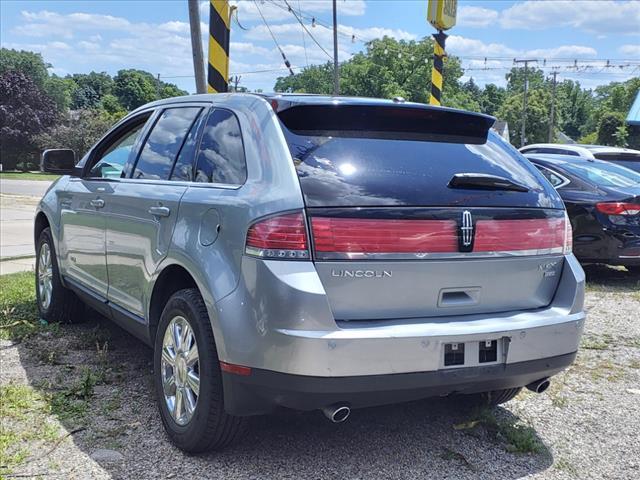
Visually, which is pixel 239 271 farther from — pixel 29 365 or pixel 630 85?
pixel 630 85

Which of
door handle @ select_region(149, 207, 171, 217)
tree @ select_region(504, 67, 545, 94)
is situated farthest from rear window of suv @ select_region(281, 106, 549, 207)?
tree @ select_region(504, 67, 545, 94)

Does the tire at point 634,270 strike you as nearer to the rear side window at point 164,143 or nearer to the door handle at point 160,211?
the rear side window at point 164,143

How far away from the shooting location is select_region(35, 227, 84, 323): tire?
5387 mm

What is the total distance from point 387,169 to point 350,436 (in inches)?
55.8

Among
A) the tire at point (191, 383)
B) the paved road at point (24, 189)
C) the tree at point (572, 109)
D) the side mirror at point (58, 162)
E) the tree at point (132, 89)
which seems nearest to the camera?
the tire at point (191, 383)

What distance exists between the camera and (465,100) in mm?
73812

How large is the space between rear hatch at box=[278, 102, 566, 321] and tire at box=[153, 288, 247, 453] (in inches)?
26.3

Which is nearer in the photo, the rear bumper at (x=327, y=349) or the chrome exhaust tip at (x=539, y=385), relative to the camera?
the rear bumper at (x=327, y=349)

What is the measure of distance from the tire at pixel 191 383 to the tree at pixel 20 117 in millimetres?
51941

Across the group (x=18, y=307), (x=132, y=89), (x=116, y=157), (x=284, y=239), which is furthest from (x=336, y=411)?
(x=132, y=89)

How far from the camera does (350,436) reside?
3467 millimetres

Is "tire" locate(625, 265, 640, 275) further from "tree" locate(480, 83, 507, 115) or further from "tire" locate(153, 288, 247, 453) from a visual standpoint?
"tree" locate(480, 83, 507, 115)

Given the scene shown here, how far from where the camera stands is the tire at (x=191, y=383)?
9.85 ft

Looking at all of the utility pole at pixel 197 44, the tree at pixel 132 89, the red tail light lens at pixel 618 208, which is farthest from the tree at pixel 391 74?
the red tail light lens at pixel 618 208
